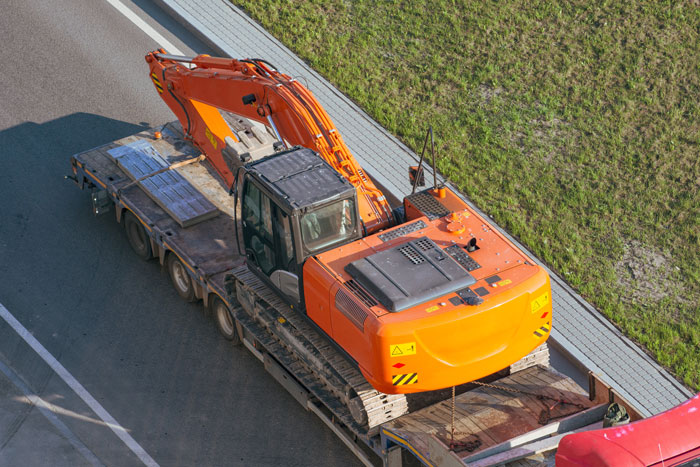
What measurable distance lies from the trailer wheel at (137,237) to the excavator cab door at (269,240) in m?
3.07

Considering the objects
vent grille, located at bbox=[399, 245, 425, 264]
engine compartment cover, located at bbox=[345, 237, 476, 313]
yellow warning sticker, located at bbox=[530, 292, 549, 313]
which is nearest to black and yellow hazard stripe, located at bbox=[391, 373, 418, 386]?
engine compartment cover, located at bbox=[345, 237, 476, 313]

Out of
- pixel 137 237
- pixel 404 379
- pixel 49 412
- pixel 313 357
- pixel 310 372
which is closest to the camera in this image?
pixel 404 379

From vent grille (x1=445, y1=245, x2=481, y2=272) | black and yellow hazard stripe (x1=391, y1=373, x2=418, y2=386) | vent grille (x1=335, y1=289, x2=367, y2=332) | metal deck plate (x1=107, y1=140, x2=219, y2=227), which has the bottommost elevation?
black and yellow hazard stripe (x1=391, y1=373, x2=418, y2=386)

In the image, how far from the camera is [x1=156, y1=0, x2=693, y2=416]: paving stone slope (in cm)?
1514

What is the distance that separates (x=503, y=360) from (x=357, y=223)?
2606 millimetres

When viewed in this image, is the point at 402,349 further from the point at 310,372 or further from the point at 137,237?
the point at 137,237

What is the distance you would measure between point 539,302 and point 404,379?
1.97 m

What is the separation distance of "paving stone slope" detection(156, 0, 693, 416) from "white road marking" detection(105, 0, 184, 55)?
2.04ft

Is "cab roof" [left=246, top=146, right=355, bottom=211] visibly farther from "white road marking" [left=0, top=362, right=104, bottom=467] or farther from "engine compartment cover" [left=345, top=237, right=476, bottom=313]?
"white road marking" [left=0, top=362, right=104, bottom=467]

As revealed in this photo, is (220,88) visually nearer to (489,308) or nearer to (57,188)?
(57,188)

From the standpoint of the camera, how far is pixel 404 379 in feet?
38.4

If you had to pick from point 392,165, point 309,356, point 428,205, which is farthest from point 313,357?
point 392,165

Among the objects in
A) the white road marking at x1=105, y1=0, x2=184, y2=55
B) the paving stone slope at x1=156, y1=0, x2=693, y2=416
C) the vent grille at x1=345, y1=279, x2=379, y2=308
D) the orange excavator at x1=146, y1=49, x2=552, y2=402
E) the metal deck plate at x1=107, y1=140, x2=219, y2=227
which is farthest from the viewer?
the white road marking at x1=105, y1=0, x2=184, y2=55

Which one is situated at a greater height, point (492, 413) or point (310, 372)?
point (492, 413)
